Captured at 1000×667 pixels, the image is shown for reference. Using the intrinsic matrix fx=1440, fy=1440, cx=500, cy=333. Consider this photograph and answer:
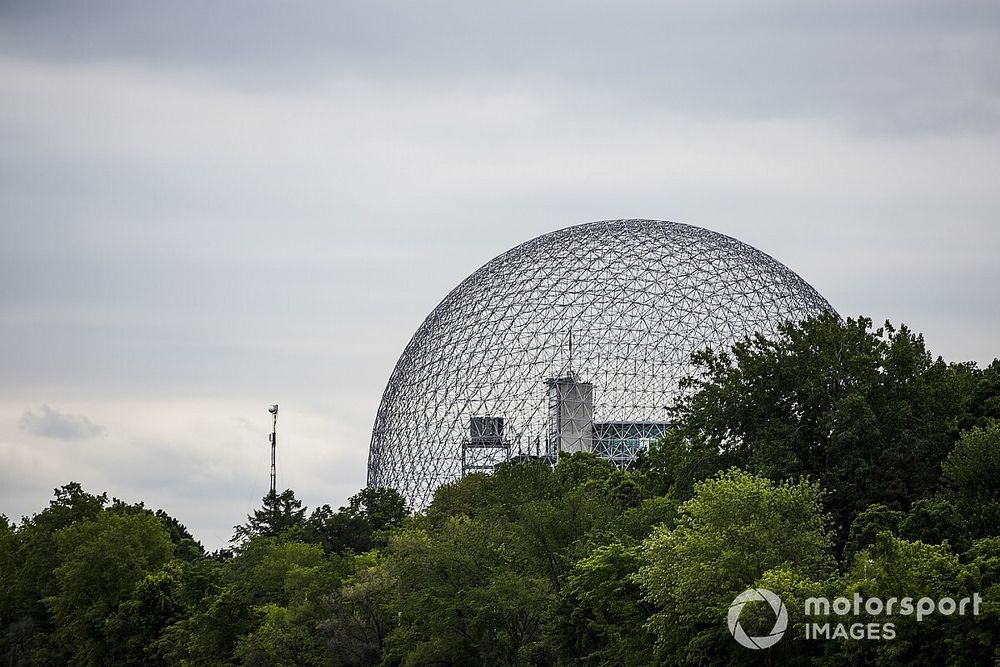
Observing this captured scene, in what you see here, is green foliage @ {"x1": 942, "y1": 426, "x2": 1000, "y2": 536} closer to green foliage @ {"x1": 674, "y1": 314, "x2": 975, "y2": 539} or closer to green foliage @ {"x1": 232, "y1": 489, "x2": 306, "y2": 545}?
green foliage @ {"x1": 674, "y1": 314, "x2": 975, "y2": 539}

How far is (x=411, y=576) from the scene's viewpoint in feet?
139

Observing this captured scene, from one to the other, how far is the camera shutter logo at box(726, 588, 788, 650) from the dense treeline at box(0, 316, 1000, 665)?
Result: 21cm

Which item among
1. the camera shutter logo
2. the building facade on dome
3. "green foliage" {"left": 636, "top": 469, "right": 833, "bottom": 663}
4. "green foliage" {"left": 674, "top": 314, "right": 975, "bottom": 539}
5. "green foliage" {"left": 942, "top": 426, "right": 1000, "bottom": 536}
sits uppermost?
the building facade on dome

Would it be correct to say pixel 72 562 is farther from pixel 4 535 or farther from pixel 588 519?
pixel 588 519

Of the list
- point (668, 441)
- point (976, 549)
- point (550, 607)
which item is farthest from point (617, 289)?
point (976, 549)

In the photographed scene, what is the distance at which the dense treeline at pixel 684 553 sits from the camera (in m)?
29.1

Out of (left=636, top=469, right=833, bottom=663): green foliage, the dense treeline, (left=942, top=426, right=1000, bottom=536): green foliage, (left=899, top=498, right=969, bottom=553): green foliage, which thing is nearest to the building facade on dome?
the dense treeline

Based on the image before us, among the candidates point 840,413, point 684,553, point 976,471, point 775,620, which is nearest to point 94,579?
point 840,413

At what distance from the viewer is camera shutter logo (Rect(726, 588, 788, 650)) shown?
2822 cm

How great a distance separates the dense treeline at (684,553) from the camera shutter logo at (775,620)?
8.1 inches

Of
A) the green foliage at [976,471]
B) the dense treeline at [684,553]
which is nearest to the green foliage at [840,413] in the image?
the dense treeline at [684,553]

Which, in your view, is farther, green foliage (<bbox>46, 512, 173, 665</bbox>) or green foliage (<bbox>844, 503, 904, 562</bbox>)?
green foliage (<bbox>46, 512, 173, 665</bbox>)

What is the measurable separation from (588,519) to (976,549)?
49.0 ft

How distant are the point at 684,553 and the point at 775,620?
3338mm
